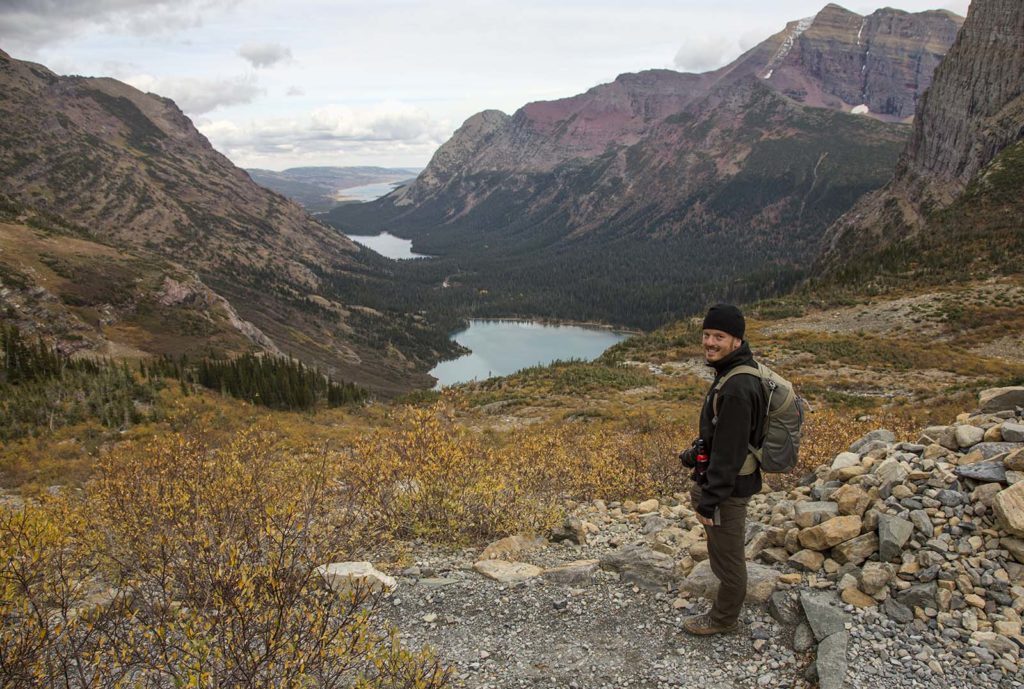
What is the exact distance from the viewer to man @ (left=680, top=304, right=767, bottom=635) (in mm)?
5422

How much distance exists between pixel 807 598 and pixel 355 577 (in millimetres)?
5425

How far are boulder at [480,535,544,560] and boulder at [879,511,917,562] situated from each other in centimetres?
490

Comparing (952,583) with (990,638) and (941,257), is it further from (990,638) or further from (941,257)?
(941,257)

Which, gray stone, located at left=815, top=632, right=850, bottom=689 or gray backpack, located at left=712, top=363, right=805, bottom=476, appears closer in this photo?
gray stone, located at left=815, top=632, right=850, bottom=689

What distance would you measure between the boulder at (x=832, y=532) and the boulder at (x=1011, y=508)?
4.49 feet

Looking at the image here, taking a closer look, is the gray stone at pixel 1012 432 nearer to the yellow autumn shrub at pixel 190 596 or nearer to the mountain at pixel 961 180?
the yellow autumn shrub at pixel 190 596

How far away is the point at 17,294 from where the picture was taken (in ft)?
182

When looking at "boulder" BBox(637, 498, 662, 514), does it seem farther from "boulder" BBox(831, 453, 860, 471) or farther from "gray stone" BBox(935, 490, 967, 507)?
"gray stone" BBox(935, 490, 967, 507)

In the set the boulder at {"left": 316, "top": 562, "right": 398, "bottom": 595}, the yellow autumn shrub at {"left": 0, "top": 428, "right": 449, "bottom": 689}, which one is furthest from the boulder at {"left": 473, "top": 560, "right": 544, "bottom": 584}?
the yellow autumn shrub at {"left": 0, "top": 428, "right": 449, "bottom": 689}

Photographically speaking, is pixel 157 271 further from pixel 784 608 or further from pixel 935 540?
pixel 935 540

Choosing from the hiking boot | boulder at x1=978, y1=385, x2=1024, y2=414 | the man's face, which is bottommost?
the hiking boot

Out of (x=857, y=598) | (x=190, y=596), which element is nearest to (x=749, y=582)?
(x=857, y=598)

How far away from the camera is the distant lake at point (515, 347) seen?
138300mm

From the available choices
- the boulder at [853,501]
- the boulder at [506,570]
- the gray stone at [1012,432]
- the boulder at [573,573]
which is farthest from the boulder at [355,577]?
the gray stone at [1012,432]
